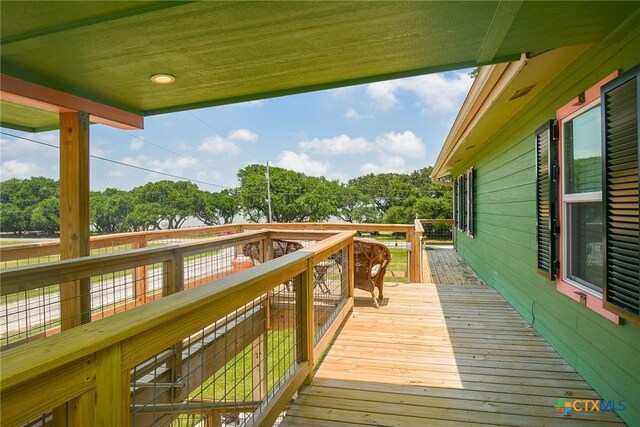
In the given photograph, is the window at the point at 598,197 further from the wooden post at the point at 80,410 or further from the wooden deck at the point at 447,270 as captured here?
the wooden deck at the point at 447,270

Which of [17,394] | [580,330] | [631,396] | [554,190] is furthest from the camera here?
→ [554,190]

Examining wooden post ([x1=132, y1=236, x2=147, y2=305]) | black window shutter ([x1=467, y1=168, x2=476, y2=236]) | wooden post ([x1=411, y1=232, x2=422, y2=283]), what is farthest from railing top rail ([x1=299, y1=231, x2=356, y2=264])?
black window shutter ([x1=467, y1=168, x2=476, y2=236])

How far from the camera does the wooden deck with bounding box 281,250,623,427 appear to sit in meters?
2.02

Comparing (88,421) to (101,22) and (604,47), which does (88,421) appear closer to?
(101,22)

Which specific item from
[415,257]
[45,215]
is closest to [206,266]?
[415,257]

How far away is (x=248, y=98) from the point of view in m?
2.97

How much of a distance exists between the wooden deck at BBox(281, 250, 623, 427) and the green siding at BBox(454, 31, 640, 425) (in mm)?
153

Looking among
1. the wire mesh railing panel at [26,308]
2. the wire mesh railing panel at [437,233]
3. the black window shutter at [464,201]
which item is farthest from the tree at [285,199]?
the wire mesh railing panel at [26,308]

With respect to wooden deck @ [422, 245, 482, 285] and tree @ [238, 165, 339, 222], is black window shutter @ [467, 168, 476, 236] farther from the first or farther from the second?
tree @ [238, 165, 339, 222]

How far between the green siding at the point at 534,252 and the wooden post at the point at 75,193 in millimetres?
3461

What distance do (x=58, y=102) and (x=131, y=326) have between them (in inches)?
92.1

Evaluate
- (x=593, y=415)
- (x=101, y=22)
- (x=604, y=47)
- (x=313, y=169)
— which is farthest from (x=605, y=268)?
(x=313, y=169)

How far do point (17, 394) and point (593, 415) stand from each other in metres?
2.75

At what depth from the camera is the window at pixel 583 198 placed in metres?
2.32
